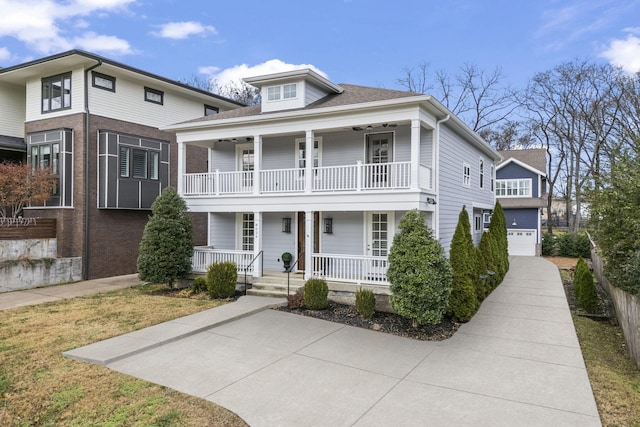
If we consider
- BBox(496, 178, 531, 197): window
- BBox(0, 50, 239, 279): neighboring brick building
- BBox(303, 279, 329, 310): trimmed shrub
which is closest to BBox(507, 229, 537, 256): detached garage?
BBox(496, 178, 531, 197): window

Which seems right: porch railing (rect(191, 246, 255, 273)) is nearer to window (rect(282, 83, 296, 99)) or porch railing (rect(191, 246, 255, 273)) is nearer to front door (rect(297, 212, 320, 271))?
front door (rect(297, 212, 320, 271))

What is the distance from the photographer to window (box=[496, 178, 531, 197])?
27375 millimetres

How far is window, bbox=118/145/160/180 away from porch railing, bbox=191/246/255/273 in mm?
5366

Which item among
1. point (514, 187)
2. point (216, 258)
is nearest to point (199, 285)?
point (216, 258)

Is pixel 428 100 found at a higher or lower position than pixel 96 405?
higher

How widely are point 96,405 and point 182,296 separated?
7.34 m

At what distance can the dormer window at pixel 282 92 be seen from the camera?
13748 millimetres

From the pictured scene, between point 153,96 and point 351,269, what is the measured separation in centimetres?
1237

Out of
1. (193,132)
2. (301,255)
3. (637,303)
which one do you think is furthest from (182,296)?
(637,303)

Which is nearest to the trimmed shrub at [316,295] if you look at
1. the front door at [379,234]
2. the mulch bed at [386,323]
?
the mulch bed at [386,323]

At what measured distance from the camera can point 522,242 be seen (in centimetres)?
2597

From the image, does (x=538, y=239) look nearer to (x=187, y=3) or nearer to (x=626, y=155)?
(x=626, y=155)

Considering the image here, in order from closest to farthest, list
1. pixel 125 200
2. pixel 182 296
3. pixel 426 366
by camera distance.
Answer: pixel 426 366, pixel 182 296, pixel 125 200

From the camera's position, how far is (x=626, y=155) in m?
8.12
